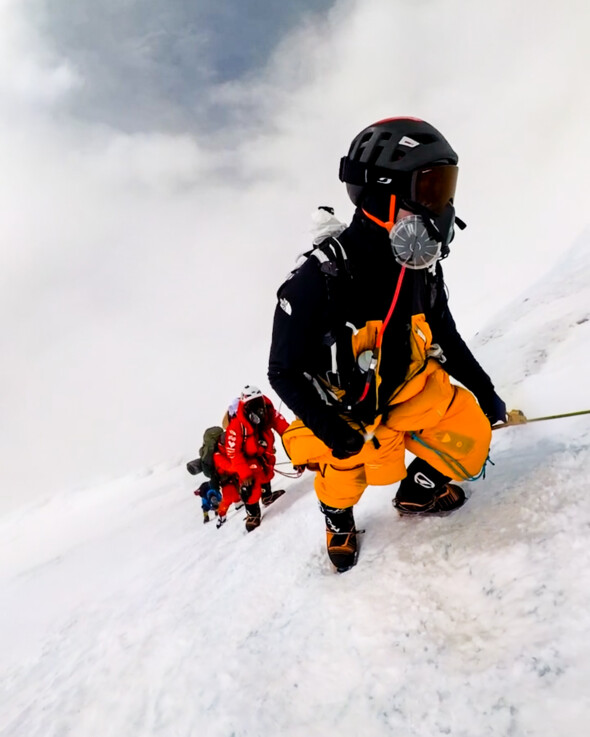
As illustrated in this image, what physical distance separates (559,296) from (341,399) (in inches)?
274

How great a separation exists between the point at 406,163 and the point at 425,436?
1665 millimetres

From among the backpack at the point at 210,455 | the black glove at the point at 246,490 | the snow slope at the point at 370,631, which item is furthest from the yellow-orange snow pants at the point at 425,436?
the backpack at the point at 210,455

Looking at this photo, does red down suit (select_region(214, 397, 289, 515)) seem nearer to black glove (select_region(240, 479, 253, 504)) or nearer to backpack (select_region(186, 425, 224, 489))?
black glove (select_region(240, 479, 253, 504))

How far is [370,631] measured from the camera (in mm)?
2289

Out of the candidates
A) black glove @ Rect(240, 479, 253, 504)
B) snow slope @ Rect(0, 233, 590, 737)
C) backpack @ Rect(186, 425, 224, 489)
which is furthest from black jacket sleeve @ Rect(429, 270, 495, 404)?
backpack @ Rect(186, 425, 224, 489)

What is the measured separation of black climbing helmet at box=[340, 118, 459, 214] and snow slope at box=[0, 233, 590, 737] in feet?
5.88

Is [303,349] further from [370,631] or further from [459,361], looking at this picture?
[370,631]

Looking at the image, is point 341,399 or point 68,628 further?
point 68,628

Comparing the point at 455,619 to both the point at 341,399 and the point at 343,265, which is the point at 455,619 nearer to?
the point at 341,399

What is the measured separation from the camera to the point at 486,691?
1707 millimetres

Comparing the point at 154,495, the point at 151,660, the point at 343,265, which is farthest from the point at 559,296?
the point at 154,495

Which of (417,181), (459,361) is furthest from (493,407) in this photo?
(417,181)

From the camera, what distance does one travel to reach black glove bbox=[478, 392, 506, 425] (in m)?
3.33

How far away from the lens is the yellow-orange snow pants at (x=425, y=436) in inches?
116
